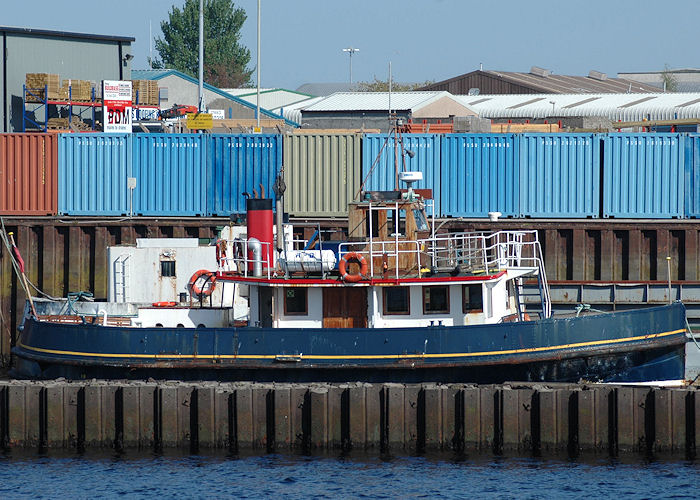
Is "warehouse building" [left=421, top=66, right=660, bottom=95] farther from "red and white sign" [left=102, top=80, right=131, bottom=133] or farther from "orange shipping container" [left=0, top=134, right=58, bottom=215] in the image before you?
"orange shipping container" [left=0, top=134, right=58, bottom=215]

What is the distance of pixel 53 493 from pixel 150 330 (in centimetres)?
393

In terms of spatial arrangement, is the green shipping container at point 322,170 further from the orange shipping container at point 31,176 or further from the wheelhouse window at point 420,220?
the wheelhouse window at point 420,220

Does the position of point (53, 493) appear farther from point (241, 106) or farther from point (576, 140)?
point (241, 106)

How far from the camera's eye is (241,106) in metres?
51.4

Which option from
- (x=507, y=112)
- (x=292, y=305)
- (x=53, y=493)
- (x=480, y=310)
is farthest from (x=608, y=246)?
(x=507, y=112)

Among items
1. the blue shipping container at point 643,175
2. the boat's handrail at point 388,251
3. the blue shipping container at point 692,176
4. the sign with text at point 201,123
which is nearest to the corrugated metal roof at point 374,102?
the sign with text at point 201,123

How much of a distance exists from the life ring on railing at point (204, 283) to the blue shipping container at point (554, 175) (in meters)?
9.14

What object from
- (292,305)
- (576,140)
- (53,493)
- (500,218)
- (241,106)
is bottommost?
(53,493)

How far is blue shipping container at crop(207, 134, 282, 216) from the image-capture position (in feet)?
93.0

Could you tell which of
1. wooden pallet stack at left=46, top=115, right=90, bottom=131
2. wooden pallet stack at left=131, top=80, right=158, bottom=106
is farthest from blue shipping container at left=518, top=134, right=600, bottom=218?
wooden pallet stack at left=131, top=80, right=158, bottom=106

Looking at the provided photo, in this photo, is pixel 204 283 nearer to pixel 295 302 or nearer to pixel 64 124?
pixel 295 302

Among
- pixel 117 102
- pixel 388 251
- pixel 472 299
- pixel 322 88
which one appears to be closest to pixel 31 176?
pixel 117 102

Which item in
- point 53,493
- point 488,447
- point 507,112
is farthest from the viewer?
point 507,112

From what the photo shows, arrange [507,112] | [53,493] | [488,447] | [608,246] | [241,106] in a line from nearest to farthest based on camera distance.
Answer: [53,493] → [488,447] → [608,246] → [507,112] → [241,106]
